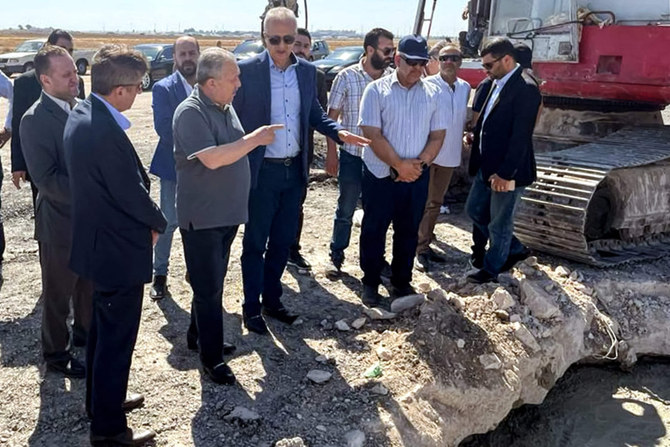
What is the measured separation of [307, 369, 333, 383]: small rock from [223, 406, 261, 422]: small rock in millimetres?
488

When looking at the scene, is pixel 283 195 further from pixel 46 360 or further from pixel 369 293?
pixel 46 360

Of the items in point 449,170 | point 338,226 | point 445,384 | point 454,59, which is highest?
point 454,59

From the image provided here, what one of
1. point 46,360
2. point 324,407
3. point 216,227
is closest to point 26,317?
point 46,360

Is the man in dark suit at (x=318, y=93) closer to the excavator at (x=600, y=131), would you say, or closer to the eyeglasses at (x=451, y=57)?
the eyeglasses at (x=451, y=57)

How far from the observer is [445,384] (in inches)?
160

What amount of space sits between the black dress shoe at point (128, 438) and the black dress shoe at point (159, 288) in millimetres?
1705

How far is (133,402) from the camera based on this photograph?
3574 mm

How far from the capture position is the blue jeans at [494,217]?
16.4 feet

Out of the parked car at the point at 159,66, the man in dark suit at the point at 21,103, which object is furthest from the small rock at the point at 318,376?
the parked car at the point at 159,66

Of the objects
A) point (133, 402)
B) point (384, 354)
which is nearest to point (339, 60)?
point (384, 354)

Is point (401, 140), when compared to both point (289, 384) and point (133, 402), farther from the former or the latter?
point (133, 402)

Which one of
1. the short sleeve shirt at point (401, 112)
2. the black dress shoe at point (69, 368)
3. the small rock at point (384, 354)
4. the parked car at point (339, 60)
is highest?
the short sleeve shirt at point (401, 112)

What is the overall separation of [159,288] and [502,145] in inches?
105

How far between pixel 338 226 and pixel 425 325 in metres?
1.49
